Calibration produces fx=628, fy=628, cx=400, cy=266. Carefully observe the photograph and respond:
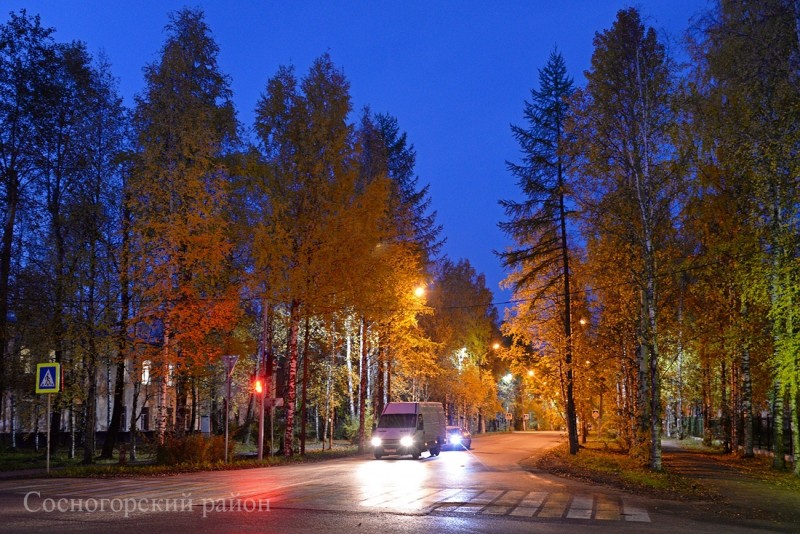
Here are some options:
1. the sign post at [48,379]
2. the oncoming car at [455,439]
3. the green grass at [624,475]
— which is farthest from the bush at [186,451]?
the oncoming car at [455,439]

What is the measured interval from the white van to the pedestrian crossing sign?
1389cm

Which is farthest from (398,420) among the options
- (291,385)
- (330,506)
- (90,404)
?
(330,506)

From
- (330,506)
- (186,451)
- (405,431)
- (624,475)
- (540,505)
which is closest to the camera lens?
(330,506)

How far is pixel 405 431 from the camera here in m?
29.4

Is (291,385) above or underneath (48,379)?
underneath

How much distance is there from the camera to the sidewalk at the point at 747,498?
39.5 ft

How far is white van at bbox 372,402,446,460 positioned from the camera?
2905 centimetres

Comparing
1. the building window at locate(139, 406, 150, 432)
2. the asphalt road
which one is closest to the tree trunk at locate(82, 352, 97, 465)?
the asphalt road

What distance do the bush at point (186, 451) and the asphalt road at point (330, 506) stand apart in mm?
3154

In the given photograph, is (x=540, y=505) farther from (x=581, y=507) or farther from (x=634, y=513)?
(x=634, y=513)

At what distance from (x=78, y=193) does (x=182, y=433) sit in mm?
12084

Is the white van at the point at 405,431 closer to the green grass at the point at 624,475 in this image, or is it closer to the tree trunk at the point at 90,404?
the green grass at the point at 624,475

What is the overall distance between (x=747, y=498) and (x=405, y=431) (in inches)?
668

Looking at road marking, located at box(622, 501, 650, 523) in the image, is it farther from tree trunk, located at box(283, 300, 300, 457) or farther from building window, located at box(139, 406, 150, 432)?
building window, located at box(139, 406, 150, 432)
